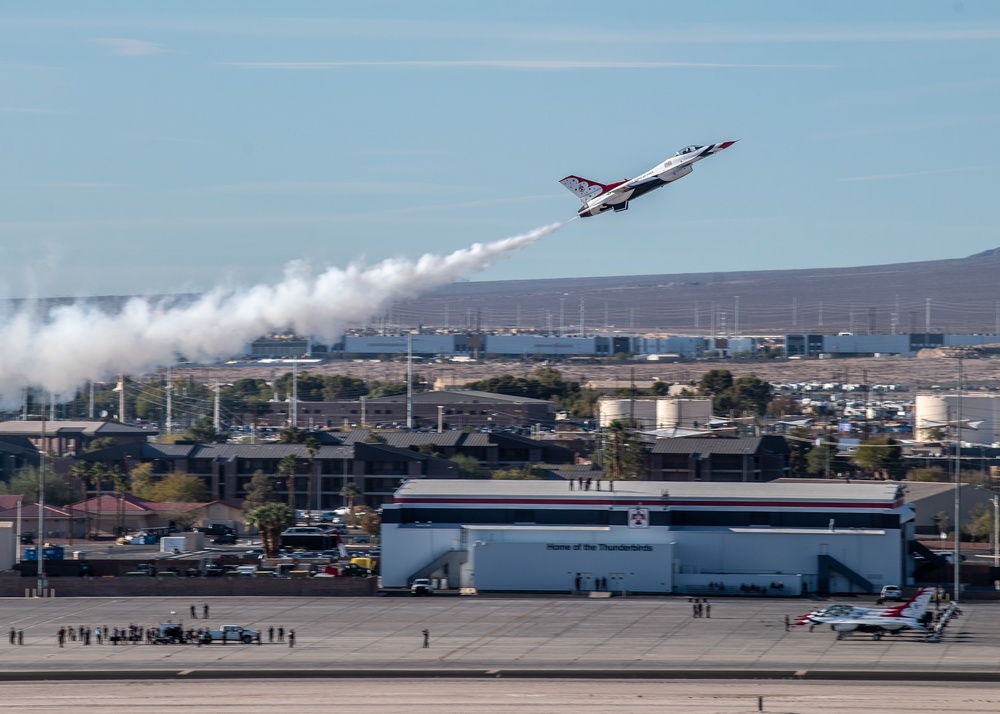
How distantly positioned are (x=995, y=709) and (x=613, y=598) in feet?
92.0

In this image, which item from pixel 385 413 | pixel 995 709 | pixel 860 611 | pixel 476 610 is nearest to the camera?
pixel 995 709

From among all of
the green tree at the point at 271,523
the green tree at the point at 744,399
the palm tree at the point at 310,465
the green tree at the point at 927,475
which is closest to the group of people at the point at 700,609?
the green tree at the point at 271,523

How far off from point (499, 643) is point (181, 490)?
64544 mm

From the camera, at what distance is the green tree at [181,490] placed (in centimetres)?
12038

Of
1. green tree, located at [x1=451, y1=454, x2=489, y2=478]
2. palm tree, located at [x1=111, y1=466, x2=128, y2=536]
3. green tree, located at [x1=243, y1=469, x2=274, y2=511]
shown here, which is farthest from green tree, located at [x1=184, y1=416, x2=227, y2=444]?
palm tree, located at [x1=111, y1=466, x2=128, y2=536]

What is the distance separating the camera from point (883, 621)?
62.4 m

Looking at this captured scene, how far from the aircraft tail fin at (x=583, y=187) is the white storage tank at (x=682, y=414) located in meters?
69.4

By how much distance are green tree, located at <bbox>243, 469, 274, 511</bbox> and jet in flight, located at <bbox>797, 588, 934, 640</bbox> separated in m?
64.2

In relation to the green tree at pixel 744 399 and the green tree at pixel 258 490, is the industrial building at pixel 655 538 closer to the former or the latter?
the green tree at pixel 258 490

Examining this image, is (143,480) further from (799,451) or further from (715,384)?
(715,384)

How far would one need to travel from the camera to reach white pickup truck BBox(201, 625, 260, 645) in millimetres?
62375

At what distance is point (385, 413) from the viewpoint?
182 m

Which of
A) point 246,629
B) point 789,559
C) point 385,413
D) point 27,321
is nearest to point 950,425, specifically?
point 385,413

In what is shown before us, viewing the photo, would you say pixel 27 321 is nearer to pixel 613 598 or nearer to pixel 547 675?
pixel 613 598
